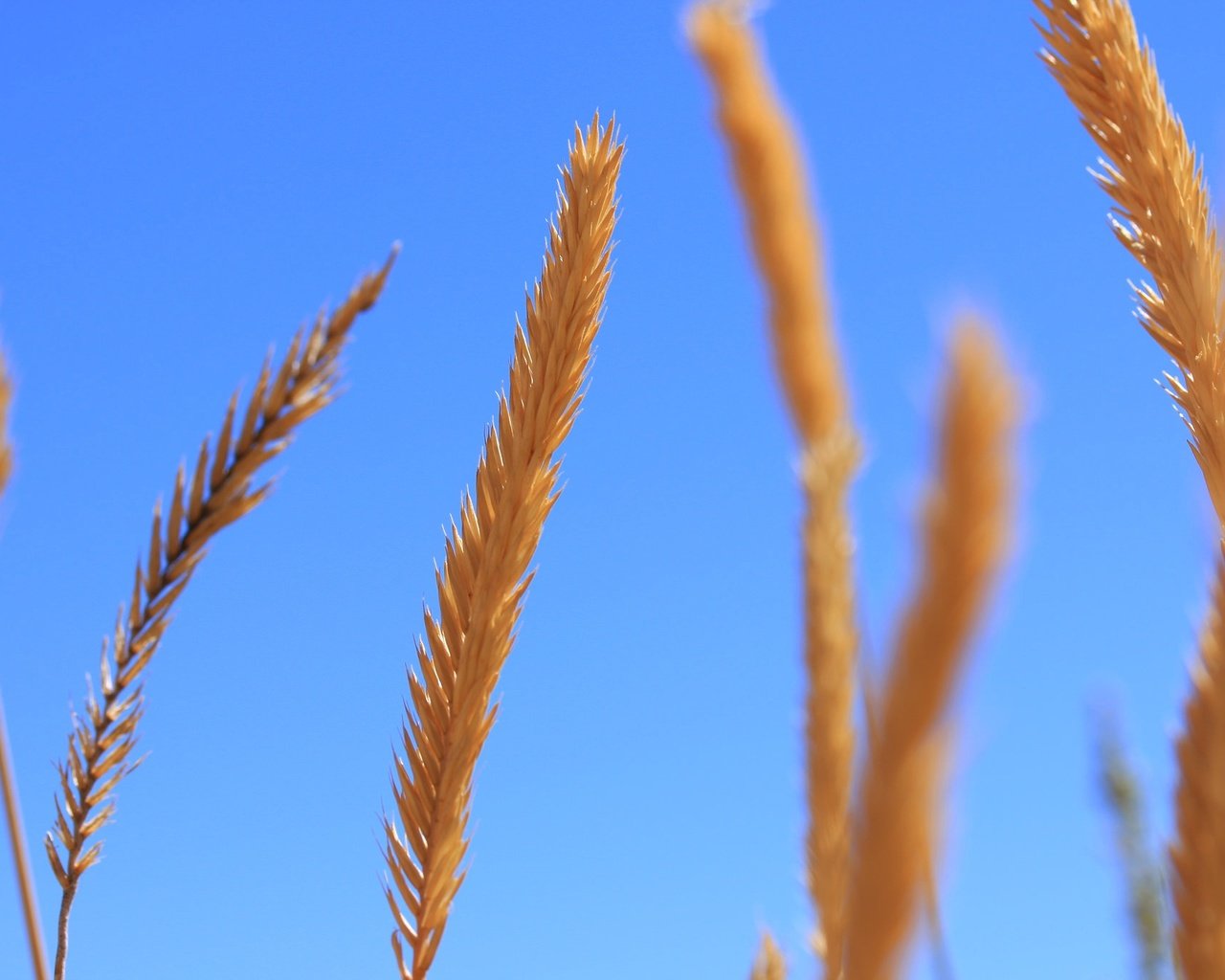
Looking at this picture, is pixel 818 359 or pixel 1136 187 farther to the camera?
pixel 1136 187

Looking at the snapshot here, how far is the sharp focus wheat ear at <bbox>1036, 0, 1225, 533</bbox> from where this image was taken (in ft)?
4.58

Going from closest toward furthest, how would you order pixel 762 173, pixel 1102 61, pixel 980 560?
pixel 980 560, pixel 762 173, pixel 1102 61

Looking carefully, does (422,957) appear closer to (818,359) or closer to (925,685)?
(818,359)

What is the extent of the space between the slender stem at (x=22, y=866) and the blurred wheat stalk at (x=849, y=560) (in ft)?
1.90

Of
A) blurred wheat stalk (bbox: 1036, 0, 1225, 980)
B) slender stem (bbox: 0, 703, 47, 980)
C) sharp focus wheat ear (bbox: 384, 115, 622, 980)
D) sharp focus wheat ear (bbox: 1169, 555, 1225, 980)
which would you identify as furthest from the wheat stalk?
blurred wheat stalk (bbox: 1036, 0, 1225, 980)

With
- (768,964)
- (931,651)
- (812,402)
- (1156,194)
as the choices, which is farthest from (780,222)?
(1156,194)

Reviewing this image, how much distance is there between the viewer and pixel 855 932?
1.63 ft

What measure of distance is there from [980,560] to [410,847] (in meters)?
1.04

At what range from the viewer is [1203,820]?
0.62 metres

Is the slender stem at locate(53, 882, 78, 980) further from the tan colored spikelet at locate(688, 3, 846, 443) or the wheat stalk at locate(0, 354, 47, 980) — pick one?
the tan colored spikelet at locate(688, 3, 846, 443)

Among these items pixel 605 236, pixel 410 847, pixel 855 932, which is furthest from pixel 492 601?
pixel 855 932

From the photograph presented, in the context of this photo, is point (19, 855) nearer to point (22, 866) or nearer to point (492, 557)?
point (22, 866)

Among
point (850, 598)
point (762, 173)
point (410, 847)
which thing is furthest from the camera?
point (410, 847)

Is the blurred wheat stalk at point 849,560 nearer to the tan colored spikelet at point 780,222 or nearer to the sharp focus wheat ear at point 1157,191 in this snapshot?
the tan colored spikelet at point 780,222
